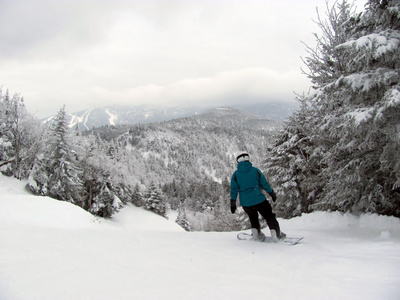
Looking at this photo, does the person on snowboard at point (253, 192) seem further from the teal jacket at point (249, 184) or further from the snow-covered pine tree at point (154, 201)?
the snow-covered pine tree at point (154, 201)

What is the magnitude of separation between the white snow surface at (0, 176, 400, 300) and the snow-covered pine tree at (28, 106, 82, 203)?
977 inches

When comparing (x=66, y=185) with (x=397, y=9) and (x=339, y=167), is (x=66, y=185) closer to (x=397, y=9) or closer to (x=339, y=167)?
(x=339, y=167)

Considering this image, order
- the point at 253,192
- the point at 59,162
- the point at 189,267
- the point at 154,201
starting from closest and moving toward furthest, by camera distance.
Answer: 1. the point at 189,267
2. the point at 253,192
3. the point at 59,162
4. the point at 154,201

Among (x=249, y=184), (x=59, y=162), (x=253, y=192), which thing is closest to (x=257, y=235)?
(x=253, y=192)

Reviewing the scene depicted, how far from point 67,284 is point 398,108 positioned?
7216mm

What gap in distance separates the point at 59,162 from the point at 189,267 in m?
29.3

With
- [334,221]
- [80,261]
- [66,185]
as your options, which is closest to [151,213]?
[66,185]

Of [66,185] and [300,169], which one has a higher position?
[300,169]

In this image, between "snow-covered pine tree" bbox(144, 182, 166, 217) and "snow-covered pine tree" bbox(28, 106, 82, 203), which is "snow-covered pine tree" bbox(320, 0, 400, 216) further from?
"snow-covered pine tree" bbox(144, 182, 166, 217)

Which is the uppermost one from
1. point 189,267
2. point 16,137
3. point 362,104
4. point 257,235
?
point 362,104

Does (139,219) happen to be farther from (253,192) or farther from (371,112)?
(371,112)

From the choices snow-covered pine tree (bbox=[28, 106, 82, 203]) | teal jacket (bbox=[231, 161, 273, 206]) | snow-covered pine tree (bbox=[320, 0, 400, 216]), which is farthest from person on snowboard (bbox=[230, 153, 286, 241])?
snow-covered pine tree (bbox=[28, 106, 82, 203])

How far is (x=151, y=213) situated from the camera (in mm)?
46812

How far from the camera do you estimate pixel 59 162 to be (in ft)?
94.1
